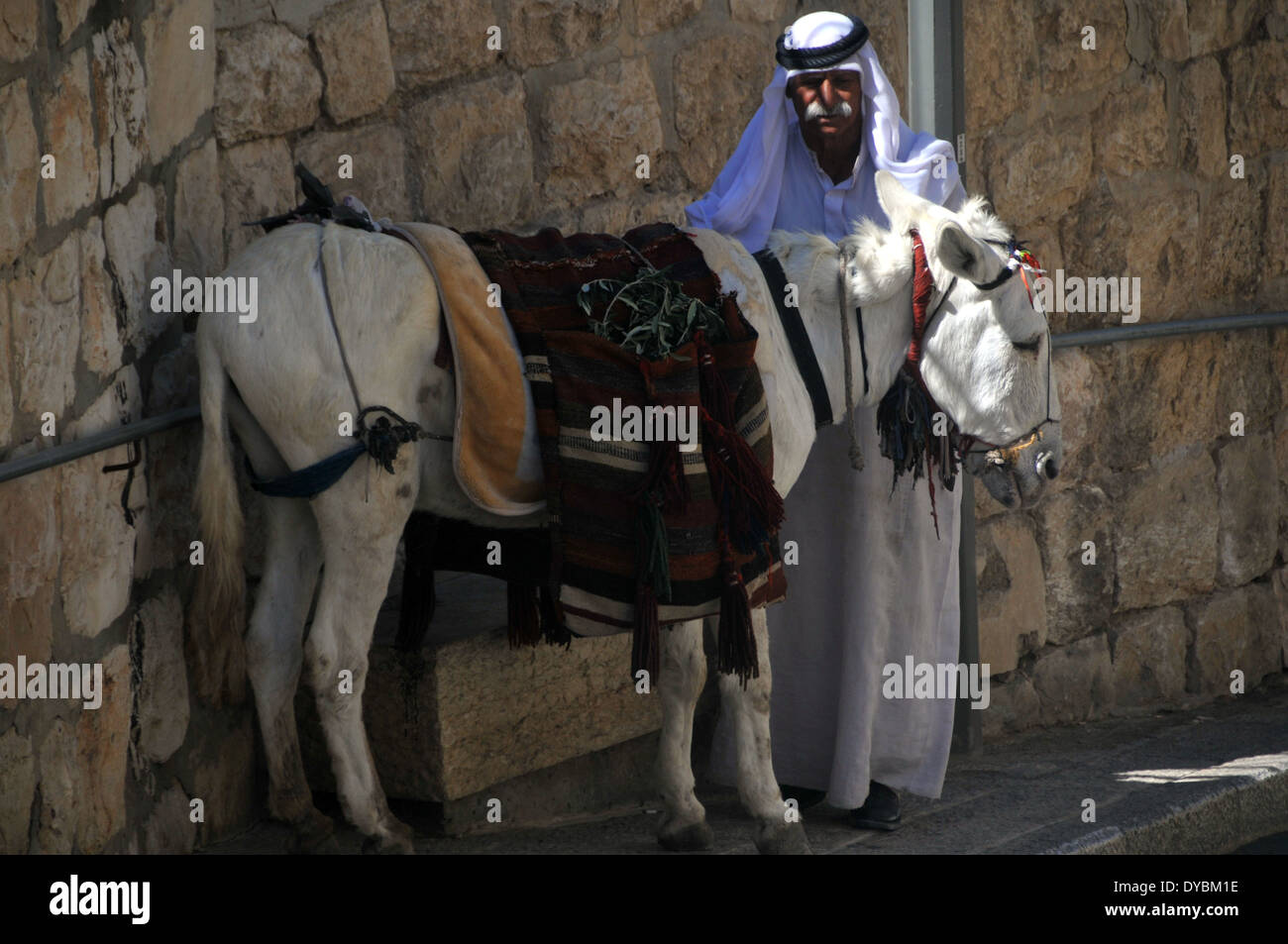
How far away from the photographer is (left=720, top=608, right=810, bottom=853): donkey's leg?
12.9 ft

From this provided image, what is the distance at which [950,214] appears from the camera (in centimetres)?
391

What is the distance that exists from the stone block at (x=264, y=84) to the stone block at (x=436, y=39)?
1.01 ft

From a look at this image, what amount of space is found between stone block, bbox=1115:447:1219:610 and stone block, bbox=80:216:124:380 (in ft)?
13.2

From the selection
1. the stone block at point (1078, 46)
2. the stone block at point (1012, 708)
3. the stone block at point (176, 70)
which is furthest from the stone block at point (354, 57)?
the stone block at point (1012, 708)

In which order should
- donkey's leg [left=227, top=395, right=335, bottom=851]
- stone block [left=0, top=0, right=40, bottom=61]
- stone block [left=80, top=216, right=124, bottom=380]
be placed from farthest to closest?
donkey's leg [left=227, top=395, right=335, bottom=851] < stone block [left=80, top=216, right=124, bottom=380] < stone block [left=0, top=0, right=40, bottom=61]

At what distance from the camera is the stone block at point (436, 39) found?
438 centimetres

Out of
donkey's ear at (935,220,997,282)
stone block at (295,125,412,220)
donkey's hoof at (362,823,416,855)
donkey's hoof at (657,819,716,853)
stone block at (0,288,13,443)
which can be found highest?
stone block at (295,125,412,220)

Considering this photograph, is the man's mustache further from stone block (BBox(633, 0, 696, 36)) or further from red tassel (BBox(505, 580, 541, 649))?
red tassel (BBox(505, 580, 541, 649))

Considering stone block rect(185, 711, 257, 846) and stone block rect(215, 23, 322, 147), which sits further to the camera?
stone block rect(215, 23, 322, 147)

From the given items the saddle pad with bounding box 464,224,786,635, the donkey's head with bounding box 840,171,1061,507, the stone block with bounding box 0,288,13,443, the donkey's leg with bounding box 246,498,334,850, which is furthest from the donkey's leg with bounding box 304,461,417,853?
the donkey's head with bounding box 840,171,1061,507

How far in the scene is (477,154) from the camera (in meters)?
4.57

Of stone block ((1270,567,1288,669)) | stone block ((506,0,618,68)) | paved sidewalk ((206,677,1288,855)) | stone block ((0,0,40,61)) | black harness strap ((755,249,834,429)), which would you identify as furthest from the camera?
stone block ((1270,567,1288,669))

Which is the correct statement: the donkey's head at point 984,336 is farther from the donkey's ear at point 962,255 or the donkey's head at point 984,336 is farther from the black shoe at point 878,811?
the black shoe at point 878,811
